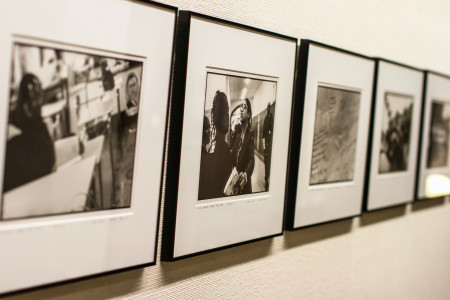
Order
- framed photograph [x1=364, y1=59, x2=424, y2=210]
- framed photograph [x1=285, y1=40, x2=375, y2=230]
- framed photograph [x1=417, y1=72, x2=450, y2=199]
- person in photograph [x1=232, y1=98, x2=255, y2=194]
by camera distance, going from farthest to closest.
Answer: framed photograph [x1=417, y1=72, x2=450, y2=199] < framed photograph [x1=364, y1=59, x2=424, y2=210] < framed photograph [x1=285, y1=40, x2=375, y2=230] < person in photograph [x1=232, y1=98, x2=255, y2=194]

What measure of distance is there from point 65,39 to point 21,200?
0.25 meters

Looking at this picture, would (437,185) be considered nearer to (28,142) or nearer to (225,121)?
(225,121)

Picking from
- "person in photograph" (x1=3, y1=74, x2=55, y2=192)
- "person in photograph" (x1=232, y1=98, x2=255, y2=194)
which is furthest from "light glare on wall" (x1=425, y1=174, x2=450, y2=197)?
"person in photograph" (x1=3, y1=74, x2=55, y2=192)

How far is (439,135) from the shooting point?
1.98m

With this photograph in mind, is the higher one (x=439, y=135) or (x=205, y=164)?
(x=439, y=135)

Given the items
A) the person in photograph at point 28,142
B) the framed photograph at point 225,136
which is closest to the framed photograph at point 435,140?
the framed photograph at point 225,136

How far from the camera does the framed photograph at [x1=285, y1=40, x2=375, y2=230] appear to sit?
1254 mm

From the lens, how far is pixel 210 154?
0.99 metres

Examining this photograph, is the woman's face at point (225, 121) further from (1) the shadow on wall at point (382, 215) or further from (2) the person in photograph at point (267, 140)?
(1) the shadow on wall at point (382, 215)

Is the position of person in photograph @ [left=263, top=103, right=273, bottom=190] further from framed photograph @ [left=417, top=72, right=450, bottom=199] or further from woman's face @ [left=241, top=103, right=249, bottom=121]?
framed photograph @ [left=417, top=72, right=450, bottom=199]

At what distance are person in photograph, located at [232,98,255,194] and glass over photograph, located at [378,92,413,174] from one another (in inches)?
27.9

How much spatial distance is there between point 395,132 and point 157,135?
3.61ft

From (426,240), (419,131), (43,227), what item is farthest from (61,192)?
(426,240)

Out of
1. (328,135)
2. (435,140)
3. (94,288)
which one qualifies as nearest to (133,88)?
(94,288)
